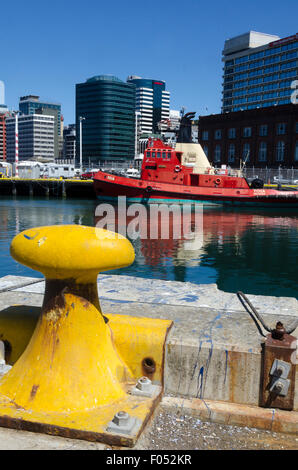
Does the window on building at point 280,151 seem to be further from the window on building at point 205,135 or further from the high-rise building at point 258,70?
the high-rise building at point 258,70

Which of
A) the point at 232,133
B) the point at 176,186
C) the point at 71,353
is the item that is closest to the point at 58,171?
the point at 232,133

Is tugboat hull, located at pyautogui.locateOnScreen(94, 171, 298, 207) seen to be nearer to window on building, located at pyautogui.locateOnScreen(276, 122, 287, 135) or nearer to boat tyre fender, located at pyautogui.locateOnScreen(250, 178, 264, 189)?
boat tyre fender, located at pyautogui.locateOnScreen(250, 178, 264, 189)

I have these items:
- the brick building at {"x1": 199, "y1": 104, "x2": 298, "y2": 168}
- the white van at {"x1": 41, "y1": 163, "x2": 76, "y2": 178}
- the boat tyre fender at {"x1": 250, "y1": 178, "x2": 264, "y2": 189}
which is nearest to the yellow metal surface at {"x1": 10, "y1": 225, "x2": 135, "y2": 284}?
the boat tyre fender at {"x1": 250, "y1": 178, "x2": 264, "y2": 189}

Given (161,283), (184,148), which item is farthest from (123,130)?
(161,283)

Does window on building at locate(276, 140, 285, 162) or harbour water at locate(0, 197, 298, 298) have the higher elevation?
window on building at locate(276, 140, 285, 162)

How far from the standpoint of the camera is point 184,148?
45.2 meters

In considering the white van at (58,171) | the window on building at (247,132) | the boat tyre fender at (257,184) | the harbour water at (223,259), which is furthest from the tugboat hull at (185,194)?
the white van at (58,171)

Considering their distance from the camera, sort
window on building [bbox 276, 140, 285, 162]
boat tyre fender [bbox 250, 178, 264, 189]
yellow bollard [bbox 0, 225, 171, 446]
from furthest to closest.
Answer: window on building [bbox 276, 140, 285, 162], boat tyre fender [bbox 250, 178, 264, 189], yellow bollard [bbox 0, 225, 171, 446]

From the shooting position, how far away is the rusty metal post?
3.15 metres

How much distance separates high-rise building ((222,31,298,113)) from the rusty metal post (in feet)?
418

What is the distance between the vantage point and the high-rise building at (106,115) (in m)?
175

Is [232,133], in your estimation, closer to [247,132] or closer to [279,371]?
[247,132]

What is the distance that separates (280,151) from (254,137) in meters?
5.52
